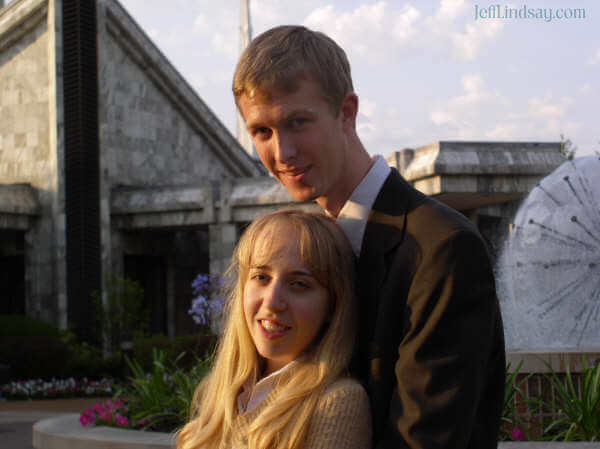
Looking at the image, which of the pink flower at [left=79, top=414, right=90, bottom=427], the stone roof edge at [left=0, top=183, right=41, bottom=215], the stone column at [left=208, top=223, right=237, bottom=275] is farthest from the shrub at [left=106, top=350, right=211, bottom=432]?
the stone roof edge at [left=0, top=183, right=41, bottom=215]

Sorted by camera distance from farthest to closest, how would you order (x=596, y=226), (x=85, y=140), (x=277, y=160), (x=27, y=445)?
(x=85, y=140)
(x=27, y=445)
(x=596, y=226)
(x=277, y=160)

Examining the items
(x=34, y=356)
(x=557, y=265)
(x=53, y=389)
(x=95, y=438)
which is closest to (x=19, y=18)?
(x=34, y=356)

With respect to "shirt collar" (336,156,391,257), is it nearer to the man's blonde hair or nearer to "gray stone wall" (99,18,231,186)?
the man's blonde hair

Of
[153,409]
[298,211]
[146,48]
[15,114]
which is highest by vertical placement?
[146,48]

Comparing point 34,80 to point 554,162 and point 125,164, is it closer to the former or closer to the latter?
point 125,164

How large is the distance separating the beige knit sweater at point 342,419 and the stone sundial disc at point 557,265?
5.85 metres

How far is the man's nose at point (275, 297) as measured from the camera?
1985 mm

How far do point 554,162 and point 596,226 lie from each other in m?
8.41

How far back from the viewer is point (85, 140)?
838 inches

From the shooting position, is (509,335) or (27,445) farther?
(27,445)

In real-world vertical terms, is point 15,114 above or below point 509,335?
above

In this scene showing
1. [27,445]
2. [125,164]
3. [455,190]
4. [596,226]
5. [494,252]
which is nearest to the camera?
[596,226]

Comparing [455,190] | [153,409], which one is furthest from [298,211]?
[455,190]

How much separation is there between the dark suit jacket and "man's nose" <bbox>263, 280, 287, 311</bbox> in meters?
0.20
